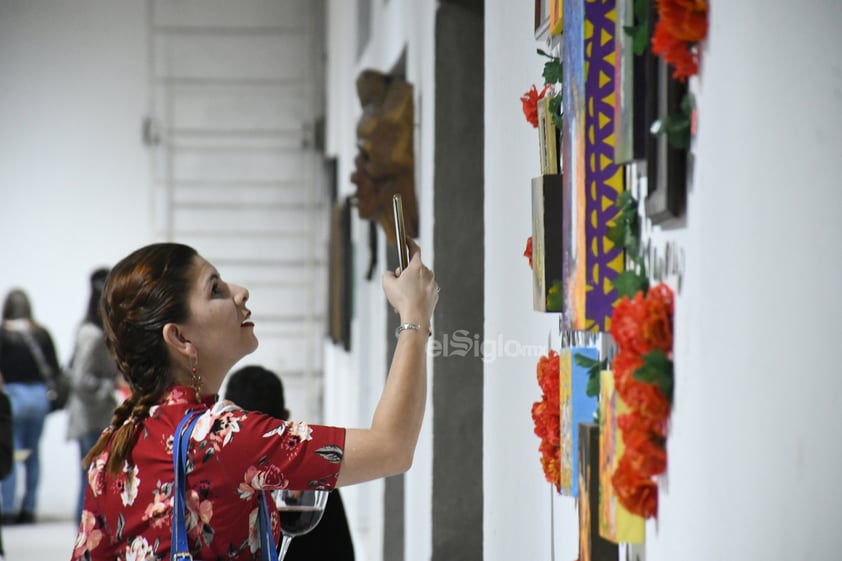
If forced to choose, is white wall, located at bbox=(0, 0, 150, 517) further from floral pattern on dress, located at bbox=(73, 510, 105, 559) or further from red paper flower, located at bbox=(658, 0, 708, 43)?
red paper flower, located at bbox=(658, 0, 708, 43)

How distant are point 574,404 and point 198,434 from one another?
24.3 inches

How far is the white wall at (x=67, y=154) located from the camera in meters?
9.26

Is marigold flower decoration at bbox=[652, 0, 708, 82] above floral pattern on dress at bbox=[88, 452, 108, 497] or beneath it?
above

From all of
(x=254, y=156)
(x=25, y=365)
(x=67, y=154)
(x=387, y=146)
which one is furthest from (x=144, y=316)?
(x=67, y=154)

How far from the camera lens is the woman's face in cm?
206

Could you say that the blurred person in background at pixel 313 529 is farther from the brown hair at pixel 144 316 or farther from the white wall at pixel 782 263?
the white wall at pixel 782 263

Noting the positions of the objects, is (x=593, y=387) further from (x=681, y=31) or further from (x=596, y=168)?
(x=681, y=31)

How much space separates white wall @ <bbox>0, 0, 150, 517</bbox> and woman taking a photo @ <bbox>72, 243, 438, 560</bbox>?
297 inches

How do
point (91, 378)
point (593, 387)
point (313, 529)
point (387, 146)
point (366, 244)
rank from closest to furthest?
point (593, 387)
point (313, 529)
point (387, 146)
point (366, 244)
point (91, 378)

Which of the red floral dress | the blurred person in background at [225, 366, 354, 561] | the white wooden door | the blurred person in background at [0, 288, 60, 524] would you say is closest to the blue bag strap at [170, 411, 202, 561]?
the red floral dress

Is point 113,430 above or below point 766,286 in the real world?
below

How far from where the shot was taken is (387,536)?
5.47 meters

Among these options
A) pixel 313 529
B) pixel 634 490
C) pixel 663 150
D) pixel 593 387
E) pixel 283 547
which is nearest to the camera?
pixel 663 150

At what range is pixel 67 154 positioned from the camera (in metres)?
9.42
